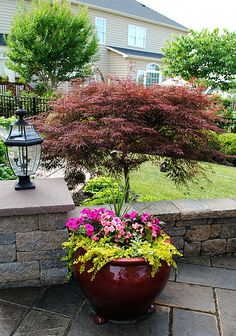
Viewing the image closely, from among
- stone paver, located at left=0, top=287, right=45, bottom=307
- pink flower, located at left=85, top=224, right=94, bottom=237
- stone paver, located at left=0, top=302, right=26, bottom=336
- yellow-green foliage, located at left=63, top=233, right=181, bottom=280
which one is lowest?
stone paver, located at left=0, top=287, right=45, bottom=307

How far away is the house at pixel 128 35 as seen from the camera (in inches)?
683

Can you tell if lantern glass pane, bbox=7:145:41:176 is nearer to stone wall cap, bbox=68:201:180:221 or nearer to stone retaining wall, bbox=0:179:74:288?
stone retaining wall, bbox=0:179:74:288

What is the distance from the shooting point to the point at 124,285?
5.93ft

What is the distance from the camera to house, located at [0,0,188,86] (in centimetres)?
1734

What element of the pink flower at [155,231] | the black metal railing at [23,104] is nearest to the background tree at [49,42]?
the black metal railing at [23,104]

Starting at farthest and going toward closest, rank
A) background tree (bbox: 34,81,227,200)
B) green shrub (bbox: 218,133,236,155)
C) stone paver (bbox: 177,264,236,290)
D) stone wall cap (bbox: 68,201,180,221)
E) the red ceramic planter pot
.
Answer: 1. green shrub (bbox: 218,133,236,155)
2. background tree (bbox: 34,81,227,200)
3. stone wall cap (bbox: 68,201,180,221)
4. stone paver (bbox: 177,264,236,290)
5. the red ceramic planter pot

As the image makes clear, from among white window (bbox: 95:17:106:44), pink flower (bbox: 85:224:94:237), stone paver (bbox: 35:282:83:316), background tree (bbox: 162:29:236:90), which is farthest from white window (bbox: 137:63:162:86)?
pink flower (bbox: 85:224:94:237)

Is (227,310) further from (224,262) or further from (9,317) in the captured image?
(9,317)

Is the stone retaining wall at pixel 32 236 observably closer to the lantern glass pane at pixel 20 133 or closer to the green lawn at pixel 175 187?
the lantern glass pane at pixel 20 133

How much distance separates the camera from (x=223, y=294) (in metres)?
2.36

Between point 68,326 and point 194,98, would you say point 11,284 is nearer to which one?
point 68,326

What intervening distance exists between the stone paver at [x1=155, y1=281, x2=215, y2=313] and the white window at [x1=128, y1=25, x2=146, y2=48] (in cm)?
1857

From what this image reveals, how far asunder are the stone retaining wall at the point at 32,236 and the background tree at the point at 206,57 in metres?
9.21

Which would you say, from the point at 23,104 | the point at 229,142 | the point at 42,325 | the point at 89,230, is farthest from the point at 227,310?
the point at 23,104
